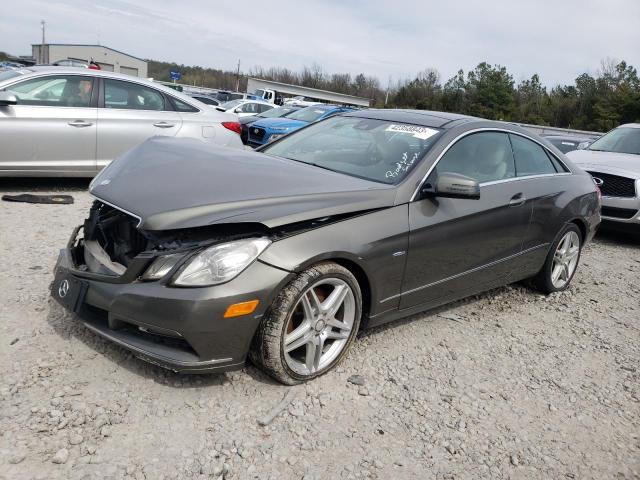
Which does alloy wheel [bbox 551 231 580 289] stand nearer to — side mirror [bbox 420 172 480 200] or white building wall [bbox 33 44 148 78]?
side mirror [bbox 420 172 480 200]

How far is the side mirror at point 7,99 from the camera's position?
5957mm

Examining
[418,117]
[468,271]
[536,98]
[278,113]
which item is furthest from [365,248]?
[536,98]

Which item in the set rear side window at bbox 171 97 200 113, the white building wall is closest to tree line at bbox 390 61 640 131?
the white building wall

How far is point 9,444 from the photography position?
2.30m

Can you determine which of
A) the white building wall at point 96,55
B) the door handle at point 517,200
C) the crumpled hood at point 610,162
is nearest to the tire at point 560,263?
the door handle at point 517,200

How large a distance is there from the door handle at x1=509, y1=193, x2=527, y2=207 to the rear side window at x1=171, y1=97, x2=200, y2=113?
4774 mm

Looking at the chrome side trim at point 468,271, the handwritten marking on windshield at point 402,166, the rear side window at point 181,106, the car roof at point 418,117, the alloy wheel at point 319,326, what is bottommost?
the alloy wheel at point 319,326

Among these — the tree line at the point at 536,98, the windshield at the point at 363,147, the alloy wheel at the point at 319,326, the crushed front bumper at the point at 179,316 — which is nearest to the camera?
the crushed front bumper at the point at 179,316

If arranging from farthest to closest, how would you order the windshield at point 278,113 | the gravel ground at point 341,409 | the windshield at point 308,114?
1. the windshield at point 278,113
2. the windshield at point 308,114
3. the gravel ground at point 341,409

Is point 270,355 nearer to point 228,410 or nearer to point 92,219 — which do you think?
point 228,410

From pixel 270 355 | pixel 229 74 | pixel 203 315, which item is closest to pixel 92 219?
pixel 203 315

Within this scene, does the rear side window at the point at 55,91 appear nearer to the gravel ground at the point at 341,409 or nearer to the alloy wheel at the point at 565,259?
the gravel ground at the point at 341,409

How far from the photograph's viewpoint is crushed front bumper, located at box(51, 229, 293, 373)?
8.43ft

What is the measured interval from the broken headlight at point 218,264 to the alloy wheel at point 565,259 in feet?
10.5
